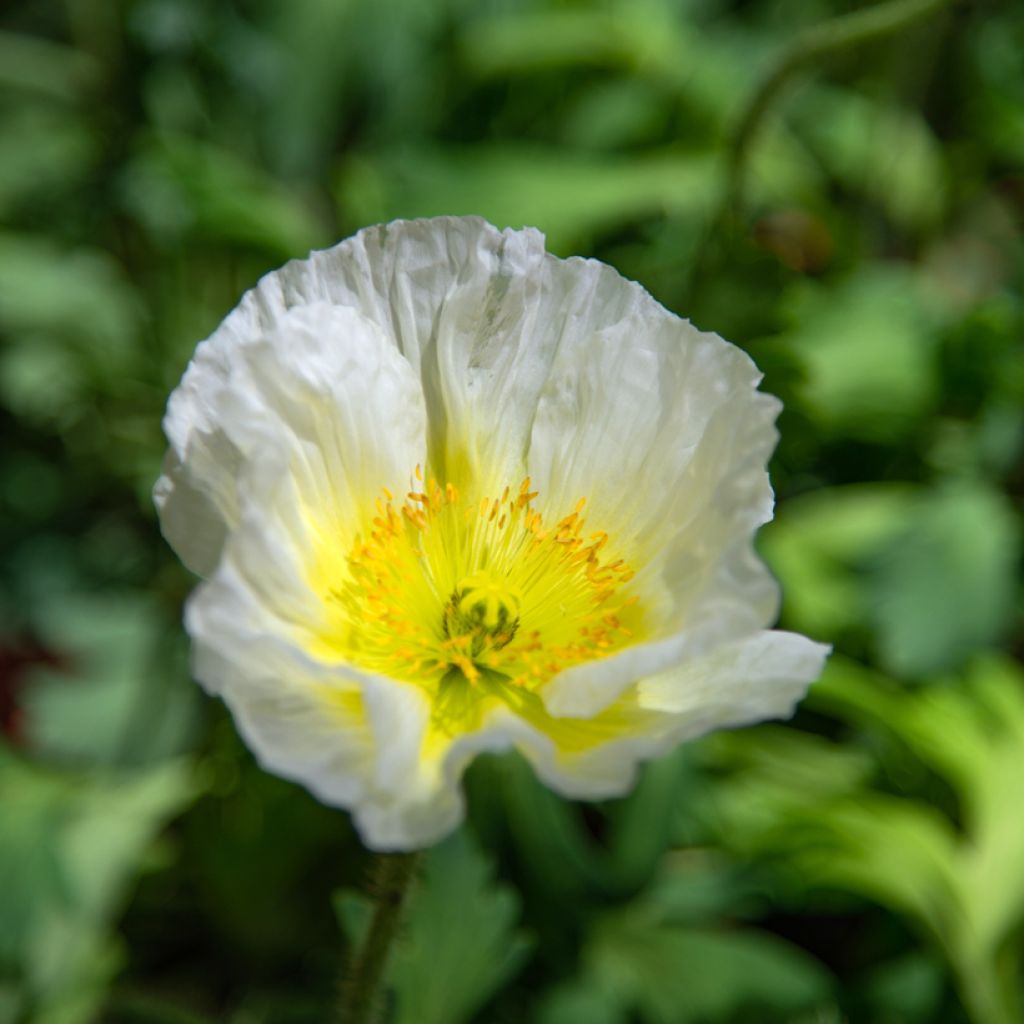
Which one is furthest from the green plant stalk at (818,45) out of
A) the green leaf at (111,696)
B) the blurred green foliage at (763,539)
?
the green leaf at (111,696)

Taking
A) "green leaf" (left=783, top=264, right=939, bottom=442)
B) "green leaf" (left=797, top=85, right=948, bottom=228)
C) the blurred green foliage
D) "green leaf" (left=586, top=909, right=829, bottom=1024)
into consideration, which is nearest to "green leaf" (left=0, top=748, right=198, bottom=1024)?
the blurred green foliage

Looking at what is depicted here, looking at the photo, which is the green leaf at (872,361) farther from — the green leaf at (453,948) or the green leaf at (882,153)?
the green leaf at (453,948)

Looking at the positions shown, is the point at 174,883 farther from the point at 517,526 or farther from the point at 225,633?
the point at 225,633

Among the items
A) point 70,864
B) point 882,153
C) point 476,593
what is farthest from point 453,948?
point 882,153

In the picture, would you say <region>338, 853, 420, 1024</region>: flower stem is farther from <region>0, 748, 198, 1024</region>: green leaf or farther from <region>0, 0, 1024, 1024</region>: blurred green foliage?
<region>0, 748, 198, 1024</region>: green leaf

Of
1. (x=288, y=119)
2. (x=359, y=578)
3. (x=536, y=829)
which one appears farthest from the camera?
(x=288, y=119)

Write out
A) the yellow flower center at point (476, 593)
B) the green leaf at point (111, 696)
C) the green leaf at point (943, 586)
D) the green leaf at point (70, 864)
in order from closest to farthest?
the yellow flower center at point (476, 593) → the green leaf at point (70, 864) → the green leaf at point (943, 586) → the green leaf at point (111, 696)

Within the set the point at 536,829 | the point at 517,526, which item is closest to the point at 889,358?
the point at 536,829
